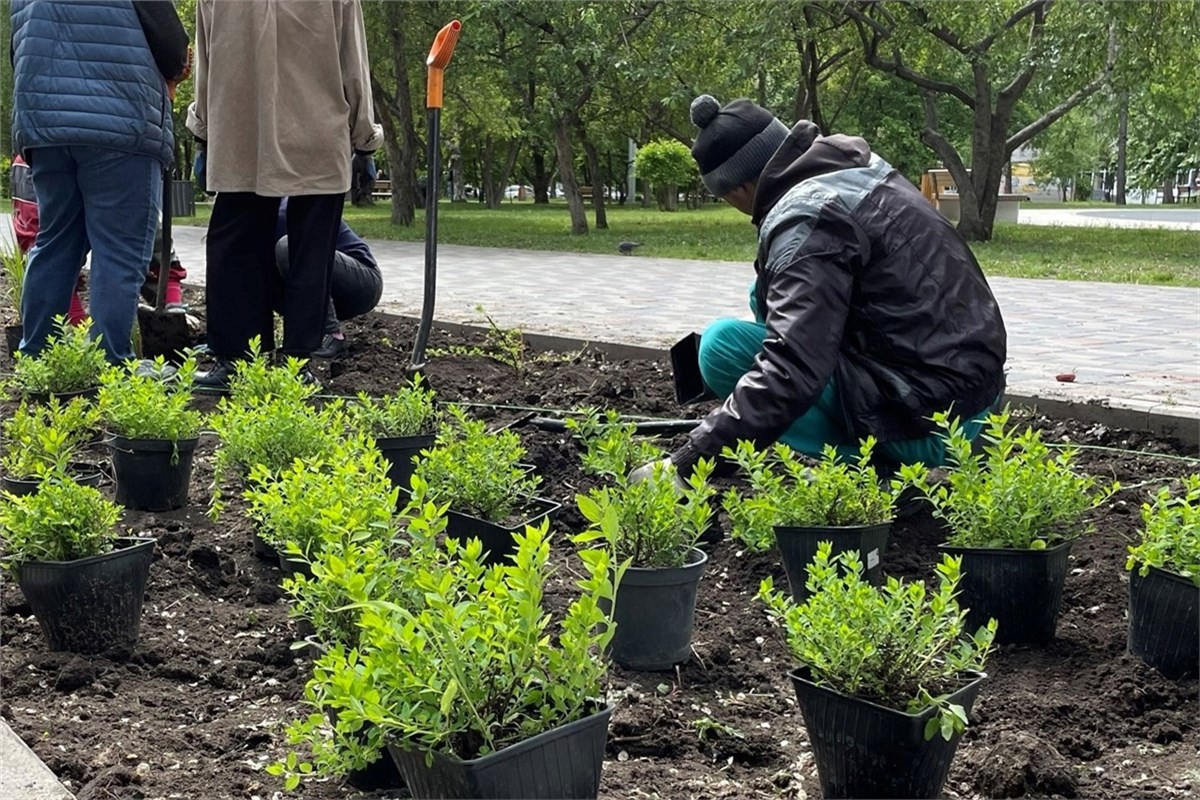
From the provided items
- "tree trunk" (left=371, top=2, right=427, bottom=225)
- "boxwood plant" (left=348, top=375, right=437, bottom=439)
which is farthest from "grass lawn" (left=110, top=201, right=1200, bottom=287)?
"boxwood plant" (left=348, top=375, right=437, bottom=439)

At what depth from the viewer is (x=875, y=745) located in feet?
7.83

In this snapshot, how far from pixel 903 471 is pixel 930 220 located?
1.08 metres

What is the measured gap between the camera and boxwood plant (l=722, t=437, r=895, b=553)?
135 inches

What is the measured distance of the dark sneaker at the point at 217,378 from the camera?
6281mm

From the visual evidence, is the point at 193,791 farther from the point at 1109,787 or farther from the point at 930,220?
the point at 930,220

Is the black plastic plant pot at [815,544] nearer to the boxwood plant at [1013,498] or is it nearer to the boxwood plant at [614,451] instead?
the boxwood plant at [1013,498]

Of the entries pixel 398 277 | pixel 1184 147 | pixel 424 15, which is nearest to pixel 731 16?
pixel 424 15

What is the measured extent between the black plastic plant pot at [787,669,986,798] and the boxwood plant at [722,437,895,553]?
976 millimetres

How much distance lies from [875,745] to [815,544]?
3.61 ft

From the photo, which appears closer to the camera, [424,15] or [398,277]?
[398,277]

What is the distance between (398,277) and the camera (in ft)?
44.9

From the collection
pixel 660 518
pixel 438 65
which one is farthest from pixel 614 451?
pixel 438 65

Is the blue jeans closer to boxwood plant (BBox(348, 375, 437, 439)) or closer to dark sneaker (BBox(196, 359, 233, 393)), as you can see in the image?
dark sneaker (BBox(196, 359, 233, 393))

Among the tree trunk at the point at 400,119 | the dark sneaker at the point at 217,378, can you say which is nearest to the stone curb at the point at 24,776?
the dark sneaker at the point at 217,378
